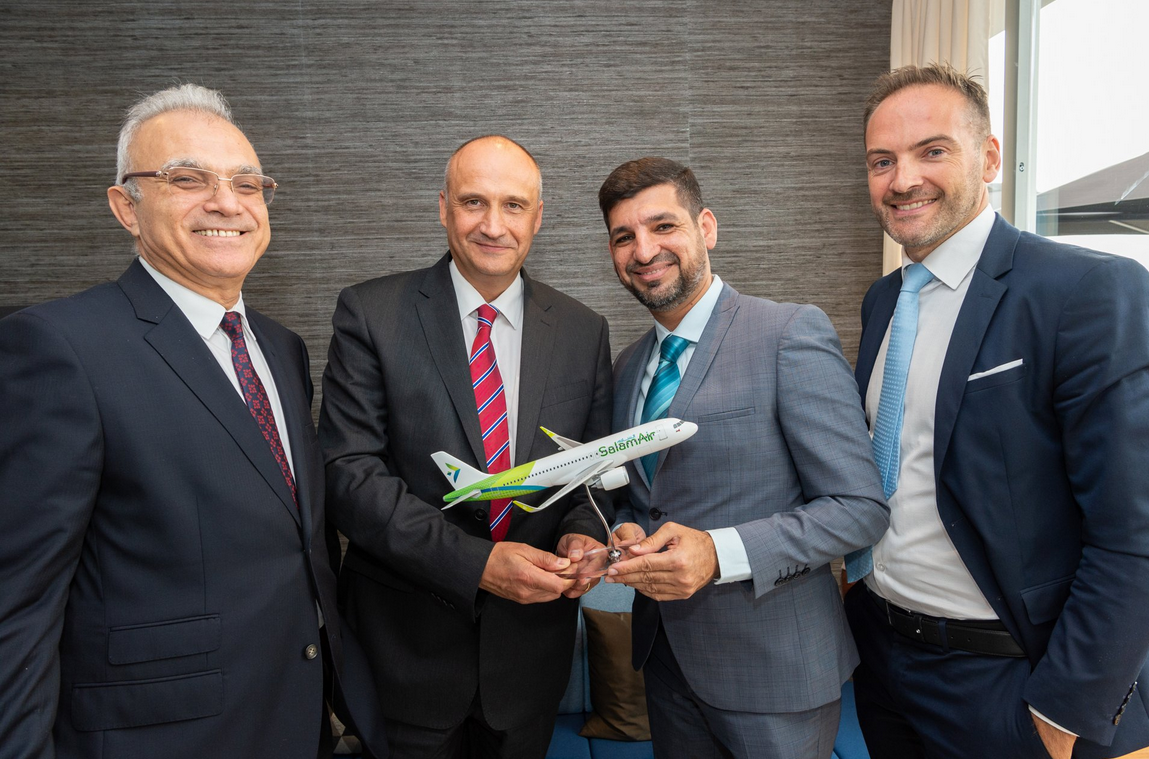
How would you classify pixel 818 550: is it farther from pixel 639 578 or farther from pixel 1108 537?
pixel 1108 537

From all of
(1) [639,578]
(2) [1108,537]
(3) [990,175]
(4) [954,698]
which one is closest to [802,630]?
(4) [954,698]

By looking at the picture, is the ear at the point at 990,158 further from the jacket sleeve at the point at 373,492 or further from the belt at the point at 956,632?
the jacket sleeve at the point at 373,492

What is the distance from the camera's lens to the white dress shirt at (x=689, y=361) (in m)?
1.74

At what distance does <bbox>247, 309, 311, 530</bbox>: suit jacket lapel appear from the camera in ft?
5.66

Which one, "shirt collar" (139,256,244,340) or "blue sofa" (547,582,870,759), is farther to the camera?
"blue sofa" (547,582,870,759)

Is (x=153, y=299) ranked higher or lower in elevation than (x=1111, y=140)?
lower

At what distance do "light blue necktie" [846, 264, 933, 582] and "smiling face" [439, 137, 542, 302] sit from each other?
3.85ft

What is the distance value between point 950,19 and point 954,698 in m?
3.16

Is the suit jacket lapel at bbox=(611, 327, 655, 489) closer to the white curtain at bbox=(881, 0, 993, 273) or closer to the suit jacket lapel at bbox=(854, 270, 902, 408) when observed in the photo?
the suit jacket lapel at bbox=(854, 270, 902, 408)

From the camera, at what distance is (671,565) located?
1.69m

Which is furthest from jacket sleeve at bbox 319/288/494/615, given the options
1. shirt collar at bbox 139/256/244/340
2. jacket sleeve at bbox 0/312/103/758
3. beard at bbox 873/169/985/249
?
beard at bbox 873/169/985/249

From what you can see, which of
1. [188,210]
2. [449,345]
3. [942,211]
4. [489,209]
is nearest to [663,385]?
[449,345]

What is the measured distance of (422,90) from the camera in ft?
11.6

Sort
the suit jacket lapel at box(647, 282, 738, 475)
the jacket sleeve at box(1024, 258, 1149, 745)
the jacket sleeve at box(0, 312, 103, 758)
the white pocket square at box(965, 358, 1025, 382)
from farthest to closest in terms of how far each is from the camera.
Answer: the suit jacket lapel at box(647, 282, 738, 475) → the white pocket square at box(965, 358, 1025, 382) → the jacket sleeve at box(1024, 258, 1149, 745) → the jacket sleeve at box(0, 312, 103, 758)
